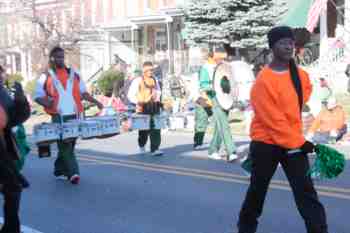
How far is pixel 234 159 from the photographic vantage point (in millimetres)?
10906

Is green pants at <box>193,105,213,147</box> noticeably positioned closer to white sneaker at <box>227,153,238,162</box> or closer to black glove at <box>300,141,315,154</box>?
white sneaker at <box>227,153,238,162</box>

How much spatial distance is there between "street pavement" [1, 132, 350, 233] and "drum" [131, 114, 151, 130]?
61 cm

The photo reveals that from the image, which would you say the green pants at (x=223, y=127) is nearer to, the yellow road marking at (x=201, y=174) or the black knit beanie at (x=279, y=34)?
the yellow road marking at (x=201, y=174)

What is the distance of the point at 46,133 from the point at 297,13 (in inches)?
692

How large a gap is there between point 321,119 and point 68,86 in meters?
6.31

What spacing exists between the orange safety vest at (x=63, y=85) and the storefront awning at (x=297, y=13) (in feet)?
52.4

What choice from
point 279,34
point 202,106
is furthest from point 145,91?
point 279,34

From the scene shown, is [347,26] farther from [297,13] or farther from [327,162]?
[327,162]

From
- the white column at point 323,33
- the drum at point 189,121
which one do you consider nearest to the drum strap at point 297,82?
the drum at point 189,121

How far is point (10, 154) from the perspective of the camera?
240 inches

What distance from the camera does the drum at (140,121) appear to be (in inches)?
468

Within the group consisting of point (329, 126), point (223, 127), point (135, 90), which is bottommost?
point (329, 126)

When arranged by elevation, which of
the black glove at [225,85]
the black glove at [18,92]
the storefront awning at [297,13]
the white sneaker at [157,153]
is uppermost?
the storefront awning at [297,13]

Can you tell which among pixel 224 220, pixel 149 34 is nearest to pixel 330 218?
pixel 224 220
